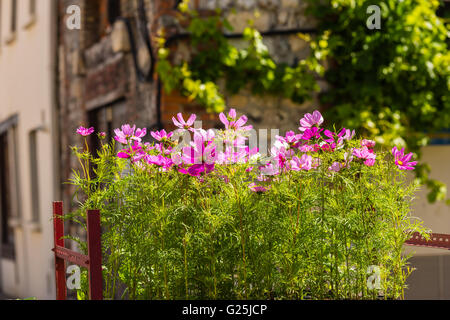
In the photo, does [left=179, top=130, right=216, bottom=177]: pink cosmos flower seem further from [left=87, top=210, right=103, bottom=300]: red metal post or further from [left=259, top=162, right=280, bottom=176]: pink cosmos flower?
[left=87, top=210, right=103, bottom=300]: red metal post

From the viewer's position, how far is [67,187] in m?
10.4

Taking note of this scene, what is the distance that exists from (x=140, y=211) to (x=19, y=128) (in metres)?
9.99

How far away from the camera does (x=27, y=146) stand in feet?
40.3

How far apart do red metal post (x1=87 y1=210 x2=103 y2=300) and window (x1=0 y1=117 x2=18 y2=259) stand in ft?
33.9

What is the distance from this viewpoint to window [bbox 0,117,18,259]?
13133 mm

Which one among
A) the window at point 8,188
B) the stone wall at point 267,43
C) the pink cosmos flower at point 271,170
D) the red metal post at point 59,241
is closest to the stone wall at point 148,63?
the stone wall at point 267,43

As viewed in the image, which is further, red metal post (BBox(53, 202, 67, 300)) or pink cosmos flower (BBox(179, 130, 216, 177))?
red metal post (BBox(53, 202, 67, 300))

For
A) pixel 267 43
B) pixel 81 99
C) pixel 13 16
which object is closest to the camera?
pixel 267 43

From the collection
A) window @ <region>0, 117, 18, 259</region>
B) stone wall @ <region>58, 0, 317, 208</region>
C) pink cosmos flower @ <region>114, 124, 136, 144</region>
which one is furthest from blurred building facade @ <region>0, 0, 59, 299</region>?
pink cosmos flower @ <region>114, 124, 136, 144</region>

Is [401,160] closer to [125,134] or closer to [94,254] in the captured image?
[125,134]

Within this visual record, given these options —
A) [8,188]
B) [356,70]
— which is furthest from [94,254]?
[8,188]

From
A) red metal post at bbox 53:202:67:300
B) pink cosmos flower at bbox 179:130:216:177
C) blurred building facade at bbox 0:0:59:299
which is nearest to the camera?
pink cosmos flower at bbox 179:130:216:177

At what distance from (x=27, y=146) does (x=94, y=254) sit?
968cm

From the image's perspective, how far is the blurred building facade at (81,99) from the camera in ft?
24.1
